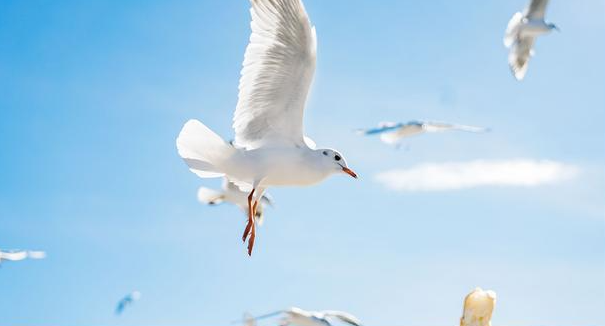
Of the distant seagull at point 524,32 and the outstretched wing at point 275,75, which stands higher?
the distant seagull at point 524,32

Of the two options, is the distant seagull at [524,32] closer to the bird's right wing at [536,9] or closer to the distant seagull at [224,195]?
the bird's right wing at [536,9]

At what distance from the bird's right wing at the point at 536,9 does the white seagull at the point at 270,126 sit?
269 inches

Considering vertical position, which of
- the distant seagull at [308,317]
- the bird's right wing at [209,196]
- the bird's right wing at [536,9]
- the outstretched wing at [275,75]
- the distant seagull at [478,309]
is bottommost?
the distant seagull at [478,309]

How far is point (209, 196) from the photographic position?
9.26 m

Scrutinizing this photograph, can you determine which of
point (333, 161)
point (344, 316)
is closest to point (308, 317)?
point (344, 316)

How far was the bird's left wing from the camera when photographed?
20.8 ft

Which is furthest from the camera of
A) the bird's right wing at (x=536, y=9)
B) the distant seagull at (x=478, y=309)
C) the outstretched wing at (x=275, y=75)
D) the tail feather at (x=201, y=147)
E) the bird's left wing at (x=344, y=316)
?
the bird's right wing at (x=536, y=9)

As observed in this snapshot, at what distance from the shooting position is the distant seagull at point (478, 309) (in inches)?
130

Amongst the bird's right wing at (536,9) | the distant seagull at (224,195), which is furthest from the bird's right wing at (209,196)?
the bird's right wing at (536,9)

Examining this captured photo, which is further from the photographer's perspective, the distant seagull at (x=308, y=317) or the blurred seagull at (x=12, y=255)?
the blurred seagull at (x=12, y=255)

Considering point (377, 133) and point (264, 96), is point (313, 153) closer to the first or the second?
point (264, 96)

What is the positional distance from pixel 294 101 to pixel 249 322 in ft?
7.13

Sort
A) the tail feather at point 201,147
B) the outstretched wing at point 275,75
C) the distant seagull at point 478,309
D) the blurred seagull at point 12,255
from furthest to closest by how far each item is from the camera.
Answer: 1. the blurred seagull at point 12,255
2. the tail feather at point 201,147
3. the outstretched wing at point 275,75
4. the distant seagull at point 478,309

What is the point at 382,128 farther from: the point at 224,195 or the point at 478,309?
the point at 478,309
